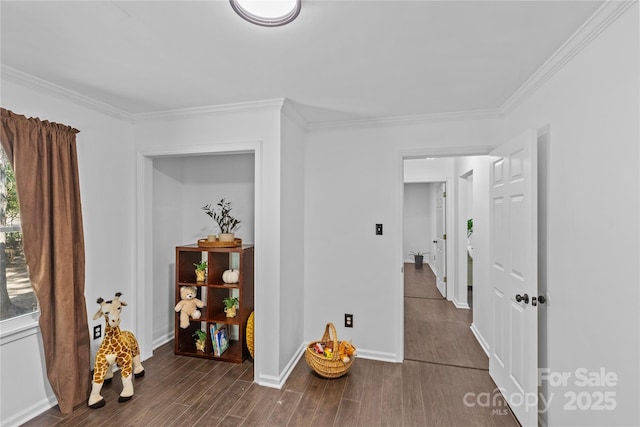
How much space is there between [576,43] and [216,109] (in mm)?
2491

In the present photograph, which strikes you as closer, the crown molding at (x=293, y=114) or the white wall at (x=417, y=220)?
the crown molding at (x=293, y=114)

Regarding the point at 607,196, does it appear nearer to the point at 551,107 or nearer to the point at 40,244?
the point at 551,107

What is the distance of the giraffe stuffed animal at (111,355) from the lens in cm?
228

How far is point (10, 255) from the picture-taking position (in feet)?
7.02

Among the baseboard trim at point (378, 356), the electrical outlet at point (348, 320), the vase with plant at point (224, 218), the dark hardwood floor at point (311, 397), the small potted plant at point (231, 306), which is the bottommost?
the dark hardwood floor at point (311, 397)

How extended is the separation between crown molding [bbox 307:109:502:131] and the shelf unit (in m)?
1.47

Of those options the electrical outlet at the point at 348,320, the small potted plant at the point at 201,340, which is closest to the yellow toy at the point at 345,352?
the electrical outlet at the point at 348,320

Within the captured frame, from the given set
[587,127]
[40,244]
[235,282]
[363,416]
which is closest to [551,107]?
[587,127]

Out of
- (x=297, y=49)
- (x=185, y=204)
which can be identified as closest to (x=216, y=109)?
(x=297, y=49)

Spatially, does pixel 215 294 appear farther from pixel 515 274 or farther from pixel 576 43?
pixel 576 43

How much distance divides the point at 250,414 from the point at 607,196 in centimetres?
249

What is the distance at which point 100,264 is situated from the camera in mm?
2686

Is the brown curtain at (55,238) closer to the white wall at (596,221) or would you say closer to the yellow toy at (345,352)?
the yellow toy at (345,352)

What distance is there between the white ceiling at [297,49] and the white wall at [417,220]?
6.59m
